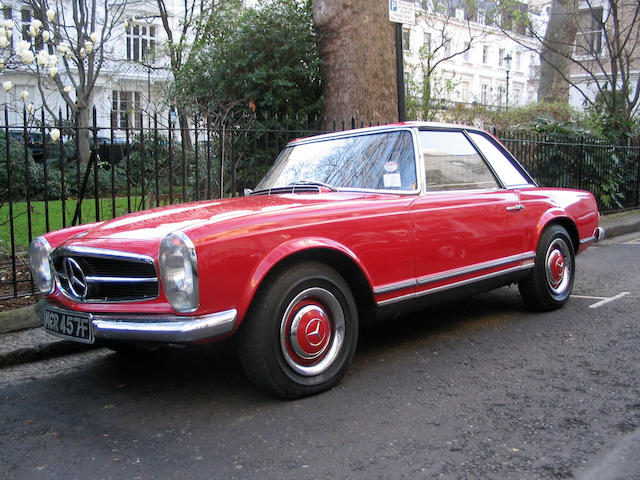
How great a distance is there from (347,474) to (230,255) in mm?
1188

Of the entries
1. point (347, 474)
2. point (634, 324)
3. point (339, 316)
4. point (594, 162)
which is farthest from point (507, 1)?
point (347, 474)

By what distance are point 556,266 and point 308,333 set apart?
2771mm

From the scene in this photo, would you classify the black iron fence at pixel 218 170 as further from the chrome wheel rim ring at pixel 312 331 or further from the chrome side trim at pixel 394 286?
the chrome wheel rim ring at pixel 312 331

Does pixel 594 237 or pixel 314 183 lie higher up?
pixel 314 183

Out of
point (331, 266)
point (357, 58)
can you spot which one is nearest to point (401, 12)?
point (357, 58)

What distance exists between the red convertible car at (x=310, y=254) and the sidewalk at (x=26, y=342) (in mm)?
823

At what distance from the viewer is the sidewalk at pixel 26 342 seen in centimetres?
435

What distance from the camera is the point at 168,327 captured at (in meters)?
2.99

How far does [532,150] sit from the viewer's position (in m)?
11.3

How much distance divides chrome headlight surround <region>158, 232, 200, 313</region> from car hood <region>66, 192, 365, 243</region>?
0.31ft

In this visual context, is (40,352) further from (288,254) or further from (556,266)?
(556,266)

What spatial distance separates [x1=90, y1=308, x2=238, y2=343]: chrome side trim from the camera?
296cm

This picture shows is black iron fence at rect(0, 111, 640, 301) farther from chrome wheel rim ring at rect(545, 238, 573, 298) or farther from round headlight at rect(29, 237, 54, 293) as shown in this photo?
chrome wheel rim ring at rect(545, 238, 573, 298)

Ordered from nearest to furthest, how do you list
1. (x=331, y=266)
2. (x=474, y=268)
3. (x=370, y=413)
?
(x=370, y=413) < (x=331, y=266) < (x=474, y=268)
